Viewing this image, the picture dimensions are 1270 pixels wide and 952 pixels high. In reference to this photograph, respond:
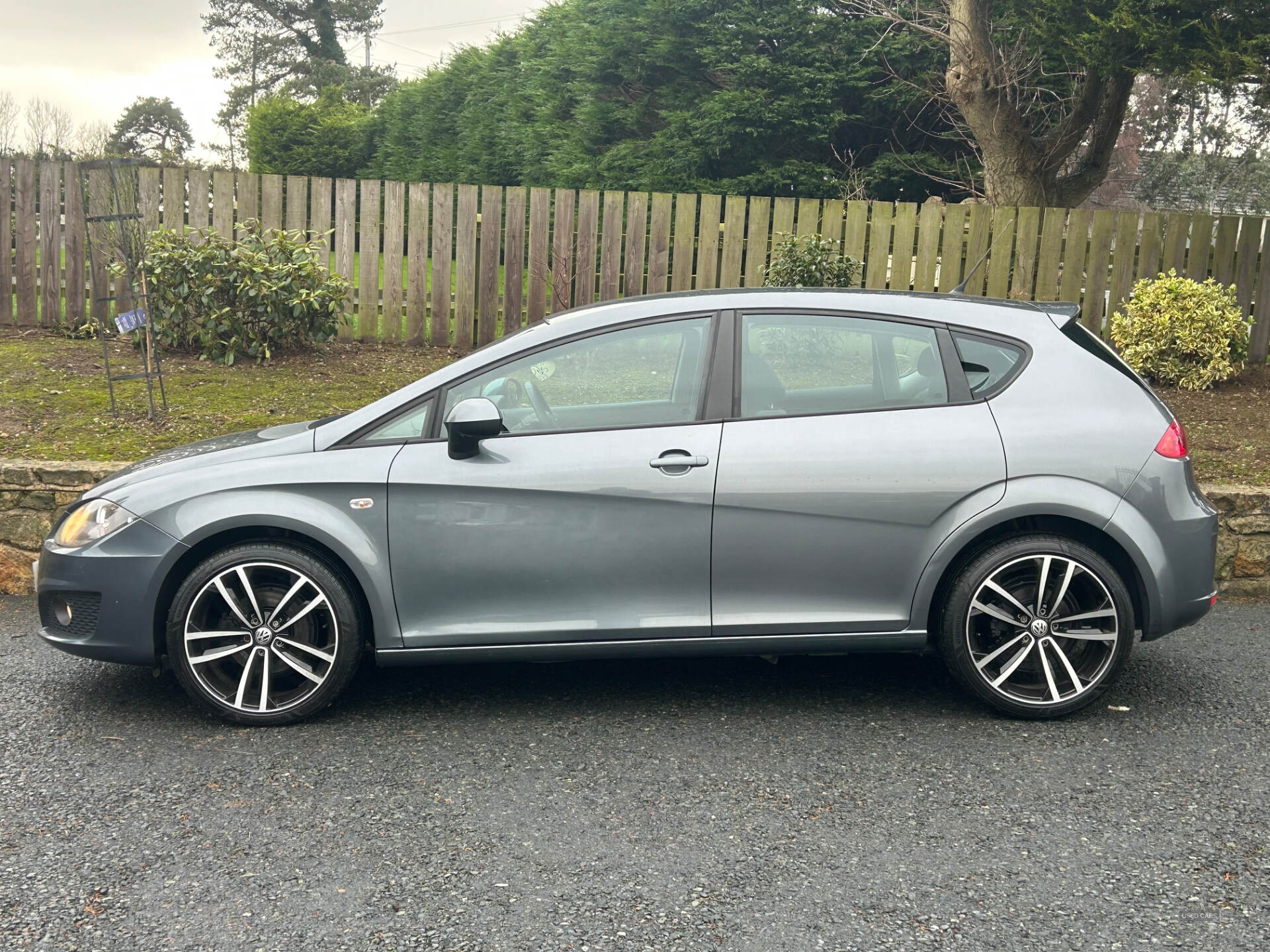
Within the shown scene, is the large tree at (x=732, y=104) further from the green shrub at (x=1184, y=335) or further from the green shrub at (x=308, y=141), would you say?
the green shrub at (x=308, y=141)

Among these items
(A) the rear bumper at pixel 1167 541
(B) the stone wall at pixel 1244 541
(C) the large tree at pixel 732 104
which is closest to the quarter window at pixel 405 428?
(A) the rear bumper at pixel 1167 541

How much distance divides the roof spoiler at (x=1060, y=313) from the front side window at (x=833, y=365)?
0.50 metres

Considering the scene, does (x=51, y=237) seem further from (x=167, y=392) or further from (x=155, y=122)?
(x=155, y=122)

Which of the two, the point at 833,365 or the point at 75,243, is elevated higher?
the point at 75,243

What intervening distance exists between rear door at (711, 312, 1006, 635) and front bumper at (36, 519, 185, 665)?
207 centimetres

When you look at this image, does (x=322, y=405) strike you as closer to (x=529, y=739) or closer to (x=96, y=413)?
(x=96, y=413)

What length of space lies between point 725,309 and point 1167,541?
1.88m

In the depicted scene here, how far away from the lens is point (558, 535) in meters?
4.32

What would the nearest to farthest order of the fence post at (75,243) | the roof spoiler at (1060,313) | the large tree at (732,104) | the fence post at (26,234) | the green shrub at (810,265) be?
the roof spoiler at (1060,313), the green shrub at (810,265), the fence post at (75,243), the fence post at (26,234), the large tree at (732,104)

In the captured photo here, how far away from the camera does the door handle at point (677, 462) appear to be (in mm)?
4312

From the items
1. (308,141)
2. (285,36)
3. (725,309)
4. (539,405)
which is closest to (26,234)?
(539,405)

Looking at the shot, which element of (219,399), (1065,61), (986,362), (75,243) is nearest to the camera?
(986,362)

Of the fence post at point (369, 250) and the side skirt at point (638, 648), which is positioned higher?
the fence post at point (369, 250)

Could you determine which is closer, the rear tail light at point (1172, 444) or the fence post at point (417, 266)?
the rear tail light at point (1172, 444)
